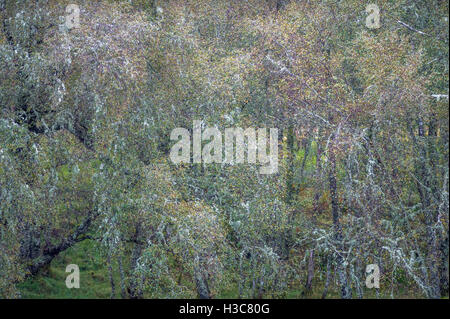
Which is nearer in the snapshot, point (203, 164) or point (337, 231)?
point (203, 164)

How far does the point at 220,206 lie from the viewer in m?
9.04

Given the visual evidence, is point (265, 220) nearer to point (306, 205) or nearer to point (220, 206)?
point (220, 206)

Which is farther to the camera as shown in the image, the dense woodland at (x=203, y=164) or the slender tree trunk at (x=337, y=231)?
the slender tree trunk at (x=337, y=231)

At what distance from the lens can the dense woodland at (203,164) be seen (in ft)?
28.1

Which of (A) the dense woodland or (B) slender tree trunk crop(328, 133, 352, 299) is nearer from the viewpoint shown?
(A) the dense woodland

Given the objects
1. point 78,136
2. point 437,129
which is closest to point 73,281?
point 78,136

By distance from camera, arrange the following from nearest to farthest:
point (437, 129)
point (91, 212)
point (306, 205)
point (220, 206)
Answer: point (220, 206)
point (437, 129)
point (91, 212)
point (306, 205)

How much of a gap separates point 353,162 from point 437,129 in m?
1.78

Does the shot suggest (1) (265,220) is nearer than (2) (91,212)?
Yes

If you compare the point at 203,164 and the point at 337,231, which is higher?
the point at 203,164

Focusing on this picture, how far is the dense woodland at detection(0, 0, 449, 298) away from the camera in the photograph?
8555 mm

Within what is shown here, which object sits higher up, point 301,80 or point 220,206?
point 301,80

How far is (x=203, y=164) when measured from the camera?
9.34 metres

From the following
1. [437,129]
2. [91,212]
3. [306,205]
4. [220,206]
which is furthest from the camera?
[306,205]
